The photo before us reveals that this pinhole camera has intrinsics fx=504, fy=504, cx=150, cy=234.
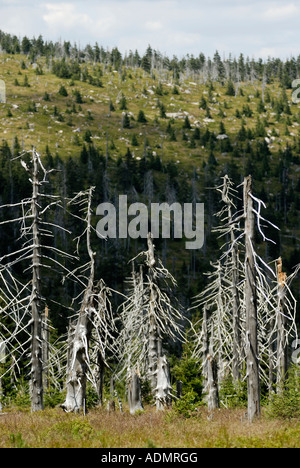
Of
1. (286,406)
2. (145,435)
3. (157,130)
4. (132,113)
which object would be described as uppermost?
(132,113)

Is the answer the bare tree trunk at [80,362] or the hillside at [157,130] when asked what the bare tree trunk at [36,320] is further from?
the hillside at [157,130]

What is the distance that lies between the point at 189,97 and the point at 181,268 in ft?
364

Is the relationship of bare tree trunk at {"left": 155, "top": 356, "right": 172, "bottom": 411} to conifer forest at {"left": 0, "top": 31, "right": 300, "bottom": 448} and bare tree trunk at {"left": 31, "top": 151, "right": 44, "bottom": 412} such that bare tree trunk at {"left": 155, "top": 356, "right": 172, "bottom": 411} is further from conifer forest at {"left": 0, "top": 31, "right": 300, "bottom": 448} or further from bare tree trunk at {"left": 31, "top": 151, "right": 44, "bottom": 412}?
bare tree trunk at {"left": 31, "top": 151, "right": 44, "bottom": 412}

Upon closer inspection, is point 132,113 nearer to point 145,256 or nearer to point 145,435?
point 145,256

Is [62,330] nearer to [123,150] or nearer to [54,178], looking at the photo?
[54,178]

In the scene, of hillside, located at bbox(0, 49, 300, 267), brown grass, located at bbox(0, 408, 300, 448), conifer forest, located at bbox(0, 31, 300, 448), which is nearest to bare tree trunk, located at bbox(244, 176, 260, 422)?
conifer forest, located at bbox(0, 31, 300, 448)

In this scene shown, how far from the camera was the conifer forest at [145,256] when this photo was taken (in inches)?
561

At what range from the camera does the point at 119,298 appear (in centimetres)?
7912

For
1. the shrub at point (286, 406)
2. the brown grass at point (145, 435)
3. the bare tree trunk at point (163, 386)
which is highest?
the brown grass at point (145, 435)

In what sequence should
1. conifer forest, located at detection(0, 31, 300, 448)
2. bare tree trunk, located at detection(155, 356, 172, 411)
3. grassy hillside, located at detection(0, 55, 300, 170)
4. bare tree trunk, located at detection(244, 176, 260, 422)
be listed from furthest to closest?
grassy hillside, located at detection(0, 55, 300, 170) < bare tree trunk, located at detection(155, 356, 172, 411) < conifer forest, located at detection(0, 31, 300, 448) < bare tree trunk, located at detection(244, 176, 260, 422)

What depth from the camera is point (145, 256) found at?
79.9m

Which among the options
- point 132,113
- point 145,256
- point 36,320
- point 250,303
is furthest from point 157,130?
point 250,303

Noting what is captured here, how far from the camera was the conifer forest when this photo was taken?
14.2 m

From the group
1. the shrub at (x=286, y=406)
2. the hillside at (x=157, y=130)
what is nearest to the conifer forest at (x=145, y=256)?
the shrub at (x=286, y=406)
